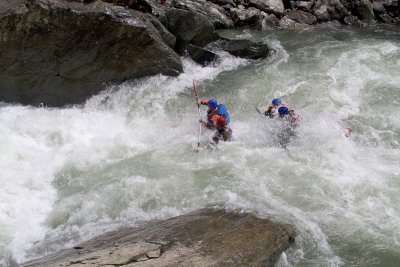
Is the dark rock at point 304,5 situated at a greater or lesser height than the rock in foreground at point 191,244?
lesser

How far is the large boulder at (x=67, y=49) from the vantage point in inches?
370

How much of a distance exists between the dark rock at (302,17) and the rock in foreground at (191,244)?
11.2 m

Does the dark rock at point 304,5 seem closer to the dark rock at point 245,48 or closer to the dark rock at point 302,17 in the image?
the dark rock at point 302,17

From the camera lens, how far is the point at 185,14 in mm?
11500

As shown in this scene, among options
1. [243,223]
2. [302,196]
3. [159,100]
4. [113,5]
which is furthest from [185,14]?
[243,223]

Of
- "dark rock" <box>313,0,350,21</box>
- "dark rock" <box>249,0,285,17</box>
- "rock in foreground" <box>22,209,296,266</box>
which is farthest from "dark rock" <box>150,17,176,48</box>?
"dark rock" <box>313,0,350,21</box>

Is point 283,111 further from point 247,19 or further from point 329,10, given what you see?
point 329,10

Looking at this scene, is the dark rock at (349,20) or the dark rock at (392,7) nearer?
the dark rock at (349,20)

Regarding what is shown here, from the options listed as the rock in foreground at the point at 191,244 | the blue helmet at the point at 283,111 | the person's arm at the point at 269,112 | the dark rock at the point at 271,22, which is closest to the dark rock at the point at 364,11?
the dark rock at the point at 271,22

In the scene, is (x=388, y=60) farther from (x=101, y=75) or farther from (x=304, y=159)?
(x=101, y=75)

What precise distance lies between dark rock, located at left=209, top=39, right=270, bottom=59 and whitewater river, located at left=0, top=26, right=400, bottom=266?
1.56 ft

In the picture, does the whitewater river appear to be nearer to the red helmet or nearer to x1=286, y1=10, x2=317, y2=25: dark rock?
the red helmet

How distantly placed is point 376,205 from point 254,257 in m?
2.55

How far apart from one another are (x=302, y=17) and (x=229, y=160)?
31.5ft
